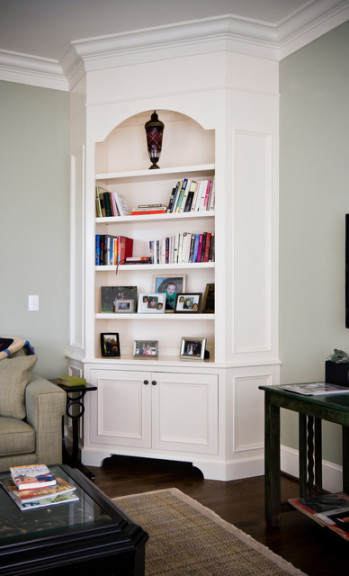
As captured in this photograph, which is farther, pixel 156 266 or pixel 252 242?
pixel 156 266

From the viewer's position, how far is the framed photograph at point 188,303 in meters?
3.62

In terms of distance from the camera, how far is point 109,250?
12.2ft

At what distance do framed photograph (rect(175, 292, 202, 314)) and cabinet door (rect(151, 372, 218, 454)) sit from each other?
48cm

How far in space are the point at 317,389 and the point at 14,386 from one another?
1742 mm

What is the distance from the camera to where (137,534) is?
1641 millimetres

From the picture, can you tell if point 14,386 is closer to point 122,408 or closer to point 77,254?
point 122,408

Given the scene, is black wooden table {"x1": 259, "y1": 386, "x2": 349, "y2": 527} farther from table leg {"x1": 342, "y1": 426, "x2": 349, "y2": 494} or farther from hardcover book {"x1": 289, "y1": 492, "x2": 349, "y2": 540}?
hardcover book {"x1": 289, "y1": 492, "x2": 349, "y2": 540}

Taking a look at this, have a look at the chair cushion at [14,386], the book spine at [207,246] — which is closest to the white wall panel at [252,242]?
the book spine at [207,246]

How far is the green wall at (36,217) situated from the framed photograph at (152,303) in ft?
2.15

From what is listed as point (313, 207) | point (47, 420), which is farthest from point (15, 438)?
point (313, 207)

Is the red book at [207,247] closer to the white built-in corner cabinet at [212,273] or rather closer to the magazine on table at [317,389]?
the white built-in corner cabinet at [212,273]

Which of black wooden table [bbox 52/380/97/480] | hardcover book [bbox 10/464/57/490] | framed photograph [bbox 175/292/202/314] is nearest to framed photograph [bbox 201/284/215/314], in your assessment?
framed photograph [bbox 175/292/202/314]

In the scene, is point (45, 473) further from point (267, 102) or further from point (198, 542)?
point (267, 102)

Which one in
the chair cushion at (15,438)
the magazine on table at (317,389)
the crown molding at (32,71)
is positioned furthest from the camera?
the crown molding at (32,71)
